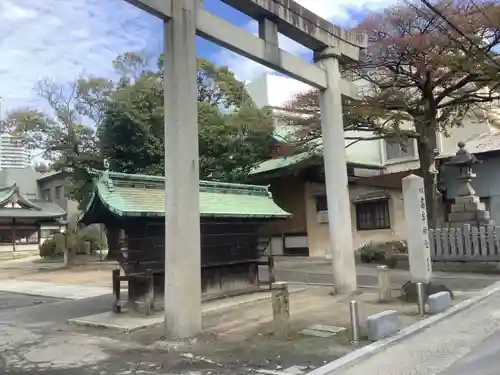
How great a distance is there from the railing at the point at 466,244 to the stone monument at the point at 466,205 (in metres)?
1.15

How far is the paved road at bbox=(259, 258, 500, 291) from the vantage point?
14.7 metres

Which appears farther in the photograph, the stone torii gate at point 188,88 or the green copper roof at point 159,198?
the green copper roof at point 159,198

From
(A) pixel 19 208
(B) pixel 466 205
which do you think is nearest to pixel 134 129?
(B) pixel 466 205

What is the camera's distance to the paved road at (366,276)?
14.7m

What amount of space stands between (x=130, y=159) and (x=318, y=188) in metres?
10.0

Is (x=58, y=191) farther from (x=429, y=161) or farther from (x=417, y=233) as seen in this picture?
(x=417, y=233)

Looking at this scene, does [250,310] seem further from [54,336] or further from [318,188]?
[318,188]

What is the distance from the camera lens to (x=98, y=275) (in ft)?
75.3

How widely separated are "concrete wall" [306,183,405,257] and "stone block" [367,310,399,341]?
56.0 ft

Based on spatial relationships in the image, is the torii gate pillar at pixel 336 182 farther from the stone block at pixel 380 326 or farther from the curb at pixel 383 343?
the stone block at pixel 380 326

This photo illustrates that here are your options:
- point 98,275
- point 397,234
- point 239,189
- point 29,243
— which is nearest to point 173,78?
point 239,189

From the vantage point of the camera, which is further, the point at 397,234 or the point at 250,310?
the point at 397,234

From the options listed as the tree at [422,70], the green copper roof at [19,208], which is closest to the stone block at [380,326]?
the tree at [422,70]

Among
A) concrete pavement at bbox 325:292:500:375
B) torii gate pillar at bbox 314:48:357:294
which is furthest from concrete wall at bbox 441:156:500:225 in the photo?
concrete pavement at bbox 325:292:500:375
